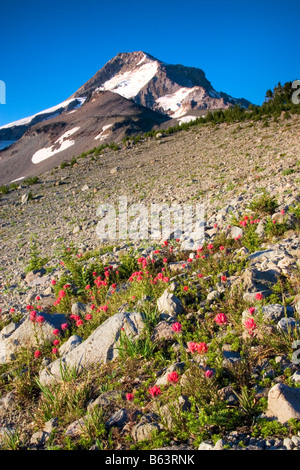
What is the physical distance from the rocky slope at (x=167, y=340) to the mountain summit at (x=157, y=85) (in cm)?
11973

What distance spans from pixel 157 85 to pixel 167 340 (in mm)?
159320

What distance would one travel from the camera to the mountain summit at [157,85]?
410ft

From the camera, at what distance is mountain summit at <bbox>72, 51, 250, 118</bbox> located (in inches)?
4926

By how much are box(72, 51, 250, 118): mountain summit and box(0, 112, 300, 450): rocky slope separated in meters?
120

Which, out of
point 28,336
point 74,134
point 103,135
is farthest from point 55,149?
point 28,336

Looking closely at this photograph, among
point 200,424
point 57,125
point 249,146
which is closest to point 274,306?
point 200,424

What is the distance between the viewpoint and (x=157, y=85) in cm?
14262

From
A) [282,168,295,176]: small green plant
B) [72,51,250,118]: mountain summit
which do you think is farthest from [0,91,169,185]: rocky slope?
[72,51,250,118]: mountain summit

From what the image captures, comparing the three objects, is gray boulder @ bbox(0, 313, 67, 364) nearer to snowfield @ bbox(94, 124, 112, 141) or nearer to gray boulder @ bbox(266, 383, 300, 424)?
gray boulder @ bbox(266, 383, 300, 424)

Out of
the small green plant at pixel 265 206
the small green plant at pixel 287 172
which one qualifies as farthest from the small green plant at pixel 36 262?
the small green plant at pixel 287 172

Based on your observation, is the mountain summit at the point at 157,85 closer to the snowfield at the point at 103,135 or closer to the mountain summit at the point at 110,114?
the mountain summit at the point at 110,114

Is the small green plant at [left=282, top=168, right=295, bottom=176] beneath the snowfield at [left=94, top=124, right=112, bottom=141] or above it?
beneath

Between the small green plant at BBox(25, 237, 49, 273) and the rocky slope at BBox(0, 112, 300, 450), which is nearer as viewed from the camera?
the rocky slope at BBox(0, 112, 300, 450)
